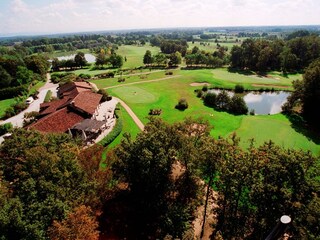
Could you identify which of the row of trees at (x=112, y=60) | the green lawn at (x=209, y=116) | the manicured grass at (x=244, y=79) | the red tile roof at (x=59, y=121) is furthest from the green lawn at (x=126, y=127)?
the row of trees at (x=112, y=60)

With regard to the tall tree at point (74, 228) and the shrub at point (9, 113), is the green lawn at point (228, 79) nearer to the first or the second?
the shrub at point (9, 113)

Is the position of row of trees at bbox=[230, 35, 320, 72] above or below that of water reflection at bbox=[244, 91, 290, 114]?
above

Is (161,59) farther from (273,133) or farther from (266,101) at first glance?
(273,133)

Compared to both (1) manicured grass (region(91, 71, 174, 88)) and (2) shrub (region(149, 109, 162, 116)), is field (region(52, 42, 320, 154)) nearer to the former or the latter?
(1) manicured grass (region(91, 71, 174, 88))

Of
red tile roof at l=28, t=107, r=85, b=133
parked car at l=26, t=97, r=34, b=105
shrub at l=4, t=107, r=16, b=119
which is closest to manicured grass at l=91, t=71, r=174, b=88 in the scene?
parked car at l=26, t=97, r=34, b=105

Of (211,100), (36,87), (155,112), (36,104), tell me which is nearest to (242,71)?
(211,100)
